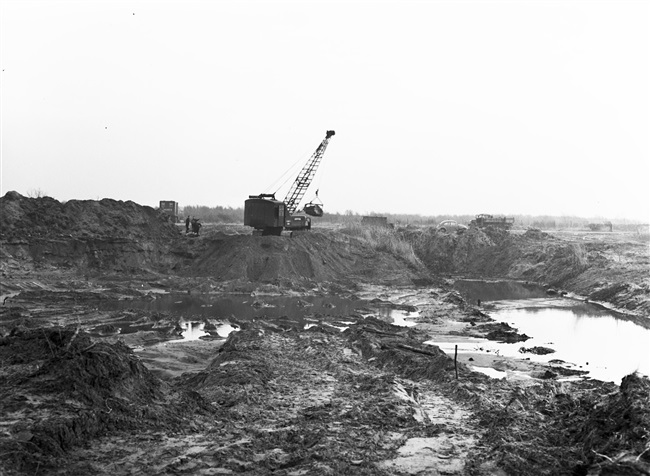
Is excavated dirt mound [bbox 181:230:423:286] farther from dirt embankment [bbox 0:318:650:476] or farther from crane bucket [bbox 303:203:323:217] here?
dirt embankment [bbox 0:318:650:476]

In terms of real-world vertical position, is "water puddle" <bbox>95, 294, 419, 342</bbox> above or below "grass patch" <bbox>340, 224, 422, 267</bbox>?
below

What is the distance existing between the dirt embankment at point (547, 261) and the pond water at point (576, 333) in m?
1.88

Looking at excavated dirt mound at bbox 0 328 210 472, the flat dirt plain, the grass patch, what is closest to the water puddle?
the flat dirt plain

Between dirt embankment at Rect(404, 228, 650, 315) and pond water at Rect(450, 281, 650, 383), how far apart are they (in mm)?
1877

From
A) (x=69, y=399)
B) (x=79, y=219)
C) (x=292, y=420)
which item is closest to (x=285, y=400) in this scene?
(x=292, y=420)

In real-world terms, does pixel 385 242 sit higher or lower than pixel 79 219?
lower

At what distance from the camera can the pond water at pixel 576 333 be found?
609 inches

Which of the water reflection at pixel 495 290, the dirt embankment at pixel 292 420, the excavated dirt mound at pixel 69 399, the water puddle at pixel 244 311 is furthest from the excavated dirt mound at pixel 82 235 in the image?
the dirt embankment at pixel 292 420

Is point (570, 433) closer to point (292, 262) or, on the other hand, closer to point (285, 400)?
point (285, 400)

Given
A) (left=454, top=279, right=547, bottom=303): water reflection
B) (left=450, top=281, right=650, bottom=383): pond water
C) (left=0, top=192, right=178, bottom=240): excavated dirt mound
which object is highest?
(left=0, top=192, right=178, bottom=240): excavated dirt mound

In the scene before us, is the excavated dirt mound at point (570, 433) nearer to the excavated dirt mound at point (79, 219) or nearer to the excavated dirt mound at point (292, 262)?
the excavated dirt mound at point (292, 262)

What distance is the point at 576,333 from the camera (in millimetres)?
20188

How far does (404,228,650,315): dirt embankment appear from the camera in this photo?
28828 millimetres

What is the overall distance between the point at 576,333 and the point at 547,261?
2103 centimetres
